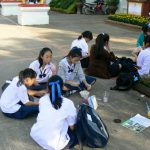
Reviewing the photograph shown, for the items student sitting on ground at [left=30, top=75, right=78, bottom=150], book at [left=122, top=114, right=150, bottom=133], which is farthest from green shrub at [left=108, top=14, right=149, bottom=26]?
student sitting on ground at [left=30, top=75, right=78, bottom=150]

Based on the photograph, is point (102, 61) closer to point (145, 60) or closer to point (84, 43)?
point (84, 43)

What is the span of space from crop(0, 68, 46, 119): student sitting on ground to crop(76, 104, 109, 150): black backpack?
988 mm

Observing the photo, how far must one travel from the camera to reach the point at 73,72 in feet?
22.4

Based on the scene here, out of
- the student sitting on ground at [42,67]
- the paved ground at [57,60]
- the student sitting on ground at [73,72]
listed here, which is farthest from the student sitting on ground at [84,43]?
the student sitting on ground at [42,67]

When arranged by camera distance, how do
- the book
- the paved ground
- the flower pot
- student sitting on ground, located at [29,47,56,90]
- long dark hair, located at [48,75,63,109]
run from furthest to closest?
the flower pot, student sitting on ground, located at [29,47,56,90], the book, the paved ground, long dark hair, located at [48,75,63,109]

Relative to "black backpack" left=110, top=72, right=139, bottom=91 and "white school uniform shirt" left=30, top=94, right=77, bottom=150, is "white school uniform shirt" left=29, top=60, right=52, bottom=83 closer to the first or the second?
"black backpack" left=110, top=72, right=139, bottom=91

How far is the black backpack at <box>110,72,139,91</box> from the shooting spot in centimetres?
711

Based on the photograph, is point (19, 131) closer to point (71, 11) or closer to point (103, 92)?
point (103, 92)

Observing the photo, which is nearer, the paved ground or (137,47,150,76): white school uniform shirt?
the paved ground

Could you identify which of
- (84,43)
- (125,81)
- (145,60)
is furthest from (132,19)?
(125,81)

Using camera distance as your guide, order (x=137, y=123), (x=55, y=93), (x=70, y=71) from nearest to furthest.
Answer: (x=55, y=93) → (x=137, y=123) → (x=70, y=71)

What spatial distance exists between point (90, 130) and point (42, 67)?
2.33m

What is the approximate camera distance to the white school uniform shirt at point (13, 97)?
17.6 ft

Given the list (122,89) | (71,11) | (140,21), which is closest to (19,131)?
(122,89)
